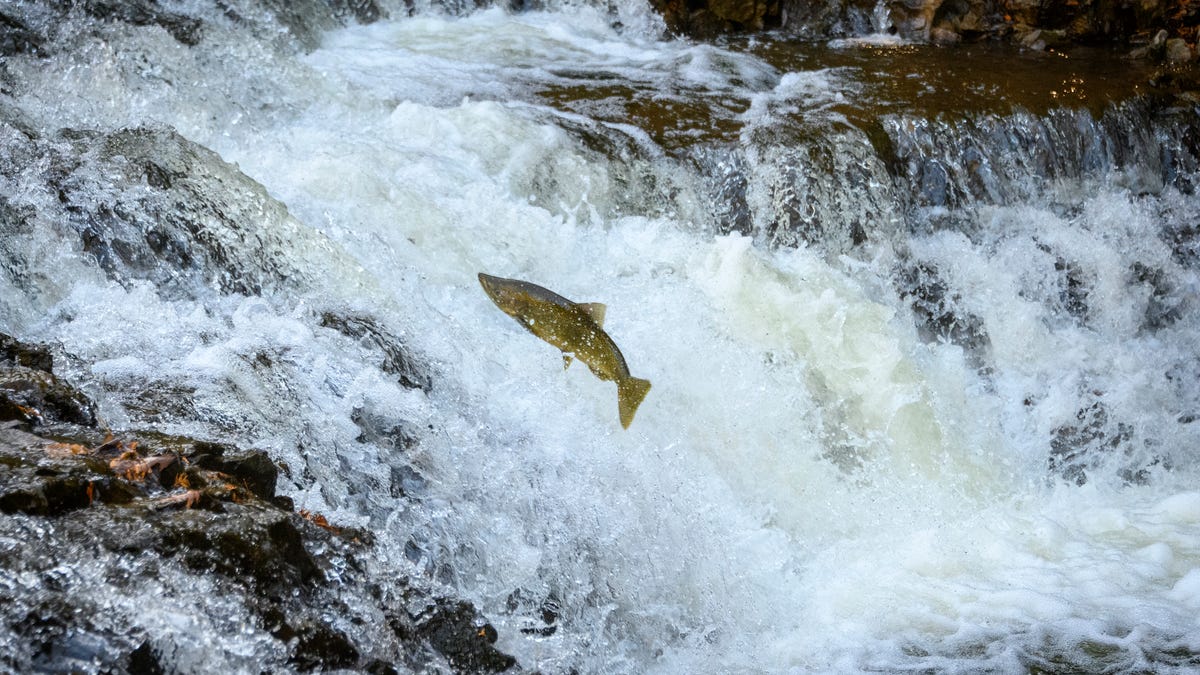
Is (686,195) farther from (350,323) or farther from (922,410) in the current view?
(350,323)

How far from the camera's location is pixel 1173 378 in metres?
6.28

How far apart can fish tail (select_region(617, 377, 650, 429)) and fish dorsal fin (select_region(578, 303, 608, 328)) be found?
0.80ft

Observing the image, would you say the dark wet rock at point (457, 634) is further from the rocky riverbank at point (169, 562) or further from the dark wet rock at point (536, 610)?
the dark wet rock at point (536, 610)

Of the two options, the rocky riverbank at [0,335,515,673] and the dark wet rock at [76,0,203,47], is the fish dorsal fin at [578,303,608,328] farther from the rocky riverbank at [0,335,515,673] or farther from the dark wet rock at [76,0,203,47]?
the dark wet rock at [76,0,203,47]

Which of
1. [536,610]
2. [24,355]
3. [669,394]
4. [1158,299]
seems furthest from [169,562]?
[1158,299]

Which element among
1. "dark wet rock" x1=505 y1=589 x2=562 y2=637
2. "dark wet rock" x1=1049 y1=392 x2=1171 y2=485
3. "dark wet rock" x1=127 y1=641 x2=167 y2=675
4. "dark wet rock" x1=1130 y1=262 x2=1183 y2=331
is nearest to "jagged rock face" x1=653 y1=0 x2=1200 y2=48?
"dark wet rock" x1=1130 y1=262 x2=1183 y2=331

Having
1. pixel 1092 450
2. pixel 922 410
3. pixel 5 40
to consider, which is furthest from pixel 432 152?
pixel 1092 450

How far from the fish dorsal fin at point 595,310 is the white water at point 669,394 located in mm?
372

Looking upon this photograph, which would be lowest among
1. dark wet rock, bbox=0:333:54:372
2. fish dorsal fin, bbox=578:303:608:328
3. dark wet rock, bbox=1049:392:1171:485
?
dark wet rock, bbox=1049:392:1171:485

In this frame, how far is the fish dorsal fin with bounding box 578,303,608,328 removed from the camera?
13.5 feet

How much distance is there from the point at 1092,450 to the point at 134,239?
15.3 ft

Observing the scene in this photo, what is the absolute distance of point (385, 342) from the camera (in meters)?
4.10

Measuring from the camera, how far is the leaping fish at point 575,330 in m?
A: 4.15

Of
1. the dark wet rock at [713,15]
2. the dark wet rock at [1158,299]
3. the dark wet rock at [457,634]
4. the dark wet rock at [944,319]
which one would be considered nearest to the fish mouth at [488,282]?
the dark wet rock at [457,634]
